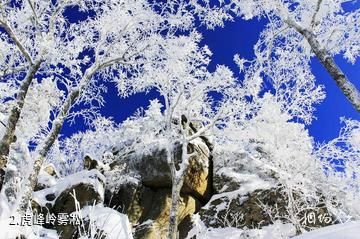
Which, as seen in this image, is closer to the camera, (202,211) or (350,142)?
(350,142)

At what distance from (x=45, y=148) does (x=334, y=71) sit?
746 centimetres

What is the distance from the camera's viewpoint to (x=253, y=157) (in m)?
23.1

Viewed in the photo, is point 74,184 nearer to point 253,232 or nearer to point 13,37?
point 253,232

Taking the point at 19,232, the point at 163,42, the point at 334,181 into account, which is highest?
the point at 163,42

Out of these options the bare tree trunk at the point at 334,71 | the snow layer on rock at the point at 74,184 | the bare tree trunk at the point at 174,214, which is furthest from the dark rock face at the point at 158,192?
the bare tree trunk at the point at 334,71

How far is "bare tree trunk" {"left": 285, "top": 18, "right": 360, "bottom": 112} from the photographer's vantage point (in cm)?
838

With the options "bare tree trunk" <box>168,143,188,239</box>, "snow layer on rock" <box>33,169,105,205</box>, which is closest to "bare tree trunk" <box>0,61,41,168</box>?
"bare tree trunk" <box>168,143,188,239</box>

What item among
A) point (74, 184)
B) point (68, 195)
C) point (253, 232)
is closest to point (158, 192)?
point (74, 184)

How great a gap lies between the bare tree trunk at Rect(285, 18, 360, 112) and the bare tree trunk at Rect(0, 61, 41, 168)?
7.12 metres

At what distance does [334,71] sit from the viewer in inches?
351

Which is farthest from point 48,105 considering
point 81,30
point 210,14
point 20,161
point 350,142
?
point 350,142

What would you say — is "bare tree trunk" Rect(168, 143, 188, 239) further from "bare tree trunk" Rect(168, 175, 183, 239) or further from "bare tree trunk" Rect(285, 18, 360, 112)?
"bare tree trunk" Rect(285, 18, 360, 112)

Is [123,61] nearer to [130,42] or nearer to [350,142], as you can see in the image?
[130,42]

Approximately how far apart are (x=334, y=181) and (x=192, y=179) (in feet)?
23.0
